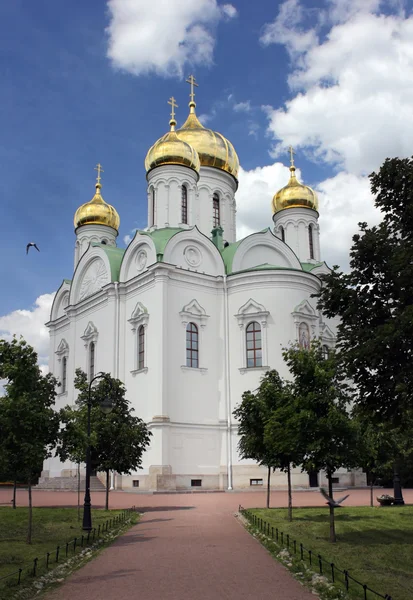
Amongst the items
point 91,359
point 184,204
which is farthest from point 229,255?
point 91,359

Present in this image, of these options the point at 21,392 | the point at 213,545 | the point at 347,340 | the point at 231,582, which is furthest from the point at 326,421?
the point at 21,392

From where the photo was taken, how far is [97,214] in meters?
47.8

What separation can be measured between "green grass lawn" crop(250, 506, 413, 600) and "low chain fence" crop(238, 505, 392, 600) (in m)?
0.19

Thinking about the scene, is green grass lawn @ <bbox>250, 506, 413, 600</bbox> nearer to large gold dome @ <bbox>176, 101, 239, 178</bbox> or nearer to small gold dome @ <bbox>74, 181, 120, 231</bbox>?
large gold dome @ <bbox>176, 101, 239, 178</bbox>

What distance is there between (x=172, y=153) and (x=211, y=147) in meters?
4.81

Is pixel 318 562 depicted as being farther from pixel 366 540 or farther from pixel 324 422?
pixel 324 422

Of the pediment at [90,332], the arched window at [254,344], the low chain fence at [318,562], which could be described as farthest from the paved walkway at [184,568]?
the pediment at [90,332]

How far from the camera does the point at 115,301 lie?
121ft

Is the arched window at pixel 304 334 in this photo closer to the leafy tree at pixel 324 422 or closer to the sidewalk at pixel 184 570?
the sidewalk at pixel 184 570

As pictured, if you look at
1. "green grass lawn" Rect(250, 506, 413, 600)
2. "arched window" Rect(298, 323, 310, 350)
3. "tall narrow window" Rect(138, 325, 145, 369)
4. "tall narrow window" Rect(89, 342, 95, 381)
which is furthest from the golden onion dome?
"green grass lawn" Rect(250, 506, 413, 600)

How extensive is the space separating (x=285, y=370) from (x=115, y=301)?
10943 millimetres

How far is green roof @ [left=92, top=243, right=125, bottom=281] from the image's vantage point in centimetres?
3834

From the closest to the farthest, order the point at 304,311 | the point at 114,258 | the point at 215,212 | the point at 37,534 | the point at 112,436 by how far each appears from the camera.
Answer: the point at 37,534
the point at 112,436
the point at 304,311
the point at 114,258
the point at 215,212

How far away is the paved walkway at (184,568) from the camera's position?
29.6 feet
